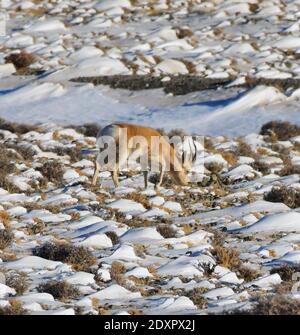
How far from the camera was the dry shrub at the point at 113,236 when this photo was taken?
12141 millimetres

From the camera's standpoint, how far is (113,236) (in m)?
12.3

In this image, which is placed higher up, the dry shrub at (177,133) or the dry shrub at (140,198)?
the dry shrub at (140,198)

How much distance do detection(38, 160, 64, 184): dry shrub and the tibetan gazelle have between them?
75 cm

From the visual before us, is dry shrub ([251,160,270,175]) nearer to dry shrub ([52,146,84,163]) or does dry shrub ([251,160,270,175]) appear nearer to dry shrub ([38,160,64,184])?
dry shrub ([52,146,84,163])

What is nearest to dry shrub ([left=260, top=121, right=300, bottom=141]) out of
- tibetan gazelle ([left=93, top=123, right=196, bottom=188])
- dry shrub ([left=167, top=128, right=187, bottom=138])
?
dry shrub ([left=167, top=128, right=187, bottom=138])

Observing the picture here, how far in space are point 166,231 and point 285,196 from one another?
315 cm

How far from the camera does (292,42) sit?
1164 inches

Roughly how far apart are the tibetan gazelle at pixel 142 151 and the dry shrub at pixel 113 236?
3860 millimetres

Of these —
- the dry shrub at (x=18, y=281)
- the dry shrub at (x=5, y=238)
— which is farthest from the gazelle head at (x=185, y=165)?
the dry shrub at (x=18, y=281)

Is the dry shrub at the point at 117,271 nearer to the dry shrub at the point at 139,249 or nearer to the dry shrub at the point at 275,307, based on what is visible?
the dry shrub at the point at 139,249

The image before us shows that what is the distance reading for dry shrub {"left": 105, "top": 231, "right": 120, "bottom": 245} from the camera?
39.8ft

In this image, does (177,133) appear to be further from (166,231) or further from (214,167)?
(166,231)

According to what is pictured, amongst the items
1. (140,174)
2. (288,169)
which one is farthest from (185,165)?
(288,169)
